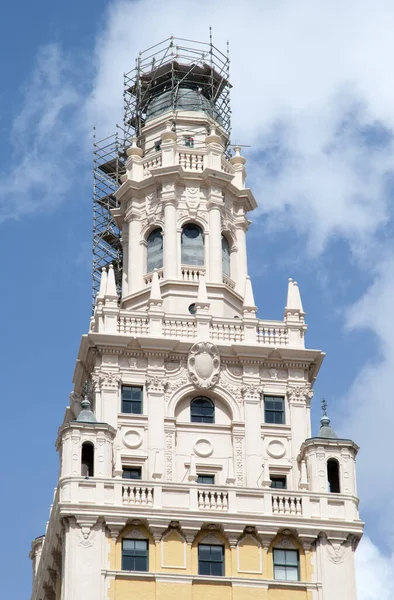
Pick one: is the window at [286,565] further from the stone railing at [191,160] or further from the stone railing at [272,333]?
the stone railing at [191,160]

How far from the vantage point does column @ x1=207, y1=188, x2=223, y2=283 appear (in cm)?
8312

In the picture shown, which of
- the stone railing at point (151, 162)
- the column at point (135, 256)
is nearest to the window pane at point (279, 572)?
the column at point (135, 256)

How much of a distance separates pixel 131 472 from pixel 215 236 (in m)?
13.1

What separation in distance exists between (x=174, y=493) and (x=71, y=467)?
13.6 feet

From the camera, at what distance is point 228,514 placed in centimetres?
7269

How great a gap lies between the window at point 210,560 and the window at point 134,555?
215 cm

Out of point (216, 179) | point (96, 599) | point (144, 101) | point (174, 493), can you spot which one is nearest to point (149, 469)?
point (174, 493)

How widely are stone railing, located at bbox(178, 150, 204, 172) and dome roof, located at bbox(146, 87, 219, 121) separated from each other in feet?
11.5

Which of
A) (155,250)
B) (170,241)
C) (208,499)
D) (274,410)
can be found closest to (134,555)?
(208,499)

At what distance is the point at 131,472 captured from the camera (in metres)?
76.2

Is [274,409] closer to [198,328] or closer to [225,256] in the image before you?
[198,328]

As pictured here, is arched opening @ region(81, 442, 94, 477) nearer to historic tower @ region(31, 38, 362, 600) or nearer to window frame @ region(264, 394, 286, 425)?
historic tower @ region(31, 38, 362, 600)

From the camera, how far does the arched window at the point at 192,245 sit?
275ft

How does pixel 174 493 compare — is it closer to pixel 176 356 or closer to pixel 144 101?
pixel 176 356
